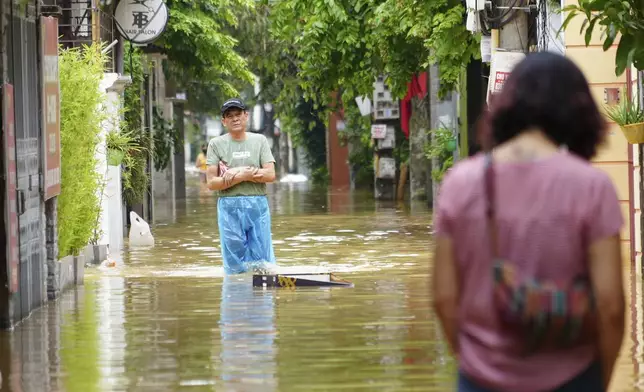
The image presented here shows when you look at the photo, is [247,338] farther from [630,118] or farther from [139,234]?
[139,234]

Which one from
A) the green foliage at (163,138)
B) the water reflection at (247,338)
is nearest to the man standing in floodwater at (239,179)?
the water reflection at (247,338)

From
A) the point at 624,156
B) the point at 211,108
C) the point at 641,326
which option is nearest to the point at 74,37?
the point at 624,156

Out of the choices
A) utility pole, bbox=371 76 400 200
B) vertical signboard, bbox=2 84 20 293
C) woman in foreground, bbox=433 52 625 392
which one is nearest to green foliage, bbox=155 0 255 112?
utility pole, bbox=371 76 400 200

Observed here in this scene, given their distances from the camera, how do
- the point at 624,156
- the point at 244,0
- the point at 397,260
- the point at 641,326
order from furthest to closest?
the point at 244,0 → the point at 397,260 → the point at 624,156 → the point at 641,326

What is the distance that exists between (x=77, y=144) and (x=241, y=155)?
161 cm

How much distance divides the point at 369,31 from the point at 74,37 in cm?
698

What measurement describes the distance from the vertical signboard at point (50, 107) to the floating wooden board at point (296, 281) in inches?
75.9

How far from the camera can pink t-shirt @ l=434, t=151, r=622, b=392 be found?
13.0 ft

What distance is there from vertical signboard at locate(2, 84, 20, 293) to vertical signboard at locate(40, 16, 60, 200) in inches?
61.0

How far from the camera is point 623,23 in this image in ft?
29.7

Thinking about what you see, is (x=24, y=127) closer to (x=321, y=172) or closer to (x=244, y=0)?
(x=244, y=0)

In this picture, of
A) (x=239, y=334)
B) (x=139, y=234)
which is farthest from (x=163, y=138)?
(x=239, y=334)

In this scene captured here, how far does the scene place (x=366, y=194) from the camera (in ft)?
131

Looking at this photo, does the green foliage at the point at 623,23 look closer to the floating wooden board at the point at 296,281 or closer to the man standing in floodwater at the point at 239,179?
the floating wooden board at the point at 296,281
